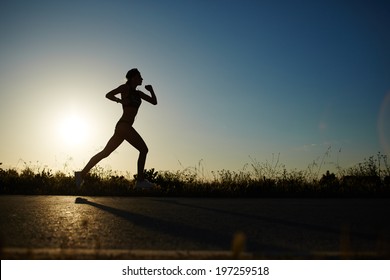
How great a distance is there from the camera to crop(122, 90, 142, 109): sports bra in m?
8.01

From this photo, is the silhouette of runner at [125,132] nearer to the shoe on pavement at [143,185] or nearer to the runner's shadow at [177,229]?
the shoe on pavement at [143,185]

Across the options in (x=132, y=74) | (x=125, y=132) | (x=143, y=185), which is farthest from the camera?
(x=132, y=74)

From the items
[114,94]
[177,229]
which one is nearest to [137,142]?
[114,94]

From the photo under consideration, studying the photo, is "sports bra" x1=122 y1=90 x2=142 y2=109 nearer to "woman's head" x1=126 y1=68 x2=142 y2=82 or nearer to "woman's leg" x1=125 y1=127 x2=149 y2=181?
"woman's head" x1=126 y1=68 x2=142 y2=82

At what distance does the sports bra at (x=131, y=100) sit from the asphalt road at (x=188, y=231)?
2.62 metres

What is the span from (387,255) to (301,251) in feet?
1.77

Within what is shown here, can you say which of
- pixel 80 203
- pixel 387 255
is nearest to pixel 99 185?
pixel 80 203

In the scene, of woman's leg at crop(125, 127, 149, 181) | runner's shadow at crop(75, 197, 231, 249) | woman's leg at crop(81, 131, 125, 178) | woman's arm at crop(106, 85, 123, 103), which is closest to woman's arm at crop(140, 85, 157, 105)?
woman's arm at crop(106, 85, 123, 103)

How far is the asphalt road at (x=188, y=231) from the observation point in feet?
9.61

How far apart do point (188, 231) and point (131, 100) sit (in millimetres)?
4585

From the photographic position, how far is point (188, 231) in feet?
12.5

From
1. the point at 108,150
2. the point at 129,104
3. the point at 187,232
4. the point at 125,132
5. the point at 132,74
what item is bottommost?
the point at 187,232

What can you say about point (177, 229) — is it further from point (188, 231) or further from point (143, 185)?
point (143, 185)
